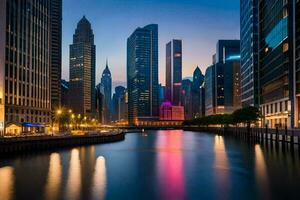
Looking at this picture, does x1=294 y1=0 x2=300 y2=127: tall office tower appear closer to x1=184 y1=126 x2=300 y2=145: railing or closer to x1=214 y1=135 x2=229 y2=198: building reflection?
x1=184 y1=126 x2=300 y2=145: railing

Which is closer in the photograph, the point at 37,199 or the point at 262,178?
the point at 37,199

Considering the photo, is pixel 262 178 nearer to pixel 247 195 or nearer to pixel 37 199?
pixel 247 195

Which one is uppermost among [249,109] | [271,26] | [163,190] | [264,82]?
[271,26]

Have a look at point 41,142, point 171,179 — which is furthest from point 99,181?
point 41,142

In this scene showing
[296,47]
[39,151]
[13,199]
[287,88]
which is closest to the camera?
[13,199]

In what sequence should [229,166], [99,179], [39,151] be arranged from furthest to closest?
[39,151] → [229,166] → [99,179]

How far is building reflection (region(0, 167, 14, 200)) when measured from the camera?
→ 47562 millimetres

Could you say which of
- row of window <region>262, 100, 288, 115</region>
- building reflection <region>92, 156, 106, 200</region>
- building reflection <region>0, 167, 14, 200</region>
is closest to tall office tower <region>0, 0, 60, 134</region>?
building reflection <region>92, 156, 106, 200</region>

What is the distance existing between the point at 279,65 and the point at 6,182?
131 m

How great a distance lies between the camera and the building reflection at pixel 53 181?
158 ft

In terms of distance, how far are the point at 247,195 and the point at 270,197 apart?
2.71m

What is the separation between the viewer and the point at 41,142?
105 metres

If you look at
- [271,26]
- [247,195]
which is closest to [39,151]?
[247,195]

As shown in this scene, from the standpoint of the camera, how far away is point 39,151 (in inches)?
3932
